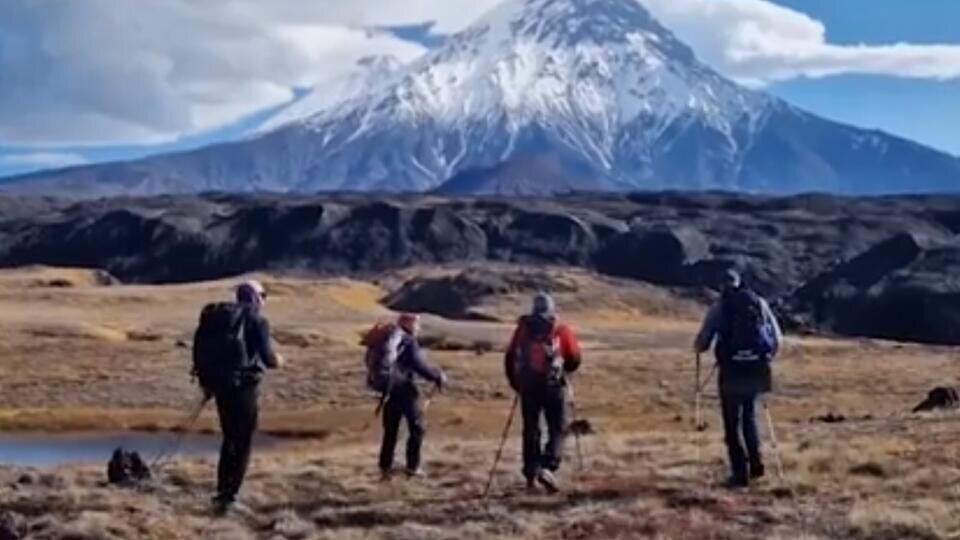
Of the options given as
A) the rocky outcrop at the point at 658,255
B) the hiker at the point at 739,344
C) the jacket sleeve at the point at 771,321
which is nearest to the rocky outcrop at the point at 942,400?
the jacket sleeve at the point at 771,321

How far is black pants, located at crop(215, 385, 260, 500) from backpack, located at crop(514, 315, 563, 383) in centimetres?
305

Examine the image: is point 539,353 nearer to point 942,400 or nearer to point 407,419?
point 407,419

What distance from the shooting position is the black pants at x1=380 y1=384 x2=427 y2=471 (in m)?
21.6

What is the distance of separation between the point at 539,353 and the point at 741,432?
8.22 feet

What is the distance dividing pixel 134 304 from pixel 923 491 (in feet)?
265

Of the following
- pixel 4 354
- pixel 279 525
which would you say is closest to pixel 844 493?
pixel 279 525

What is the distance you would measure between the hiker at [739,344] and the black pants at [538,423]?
173cm

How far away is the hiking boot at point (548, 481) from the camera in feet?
65.0

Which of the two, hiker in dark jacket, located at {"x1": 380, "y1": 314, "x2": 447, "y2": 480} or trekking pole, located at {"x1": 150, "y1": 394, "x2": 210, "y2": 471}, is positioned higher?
hiker in dark jacket, located at {"x1": 380, "y1": 314, "x2": 447, "y2": 480}

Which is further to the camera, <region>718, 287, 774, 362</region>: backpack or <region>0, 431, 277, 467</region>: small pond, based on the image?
<region>0, 431, 277, 467</region>: small pond

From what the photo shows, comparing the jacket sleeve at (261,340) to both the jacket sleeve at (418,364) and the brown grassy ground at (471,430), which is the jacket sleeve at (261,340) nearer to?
the brown grassy ground at (471,430)

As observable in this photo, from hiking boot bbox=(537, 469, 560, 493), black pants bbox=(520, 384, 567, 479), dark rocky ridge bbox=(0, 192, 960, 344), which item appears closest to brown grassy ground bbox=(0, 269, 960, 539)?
hiking boot bbox=(537, 469, 560, 493)

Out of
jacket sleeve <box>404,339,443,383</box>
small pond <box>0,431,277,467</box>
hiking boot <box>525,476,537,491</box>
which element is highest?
jacket sleeve <box>404,339,443,383</box>

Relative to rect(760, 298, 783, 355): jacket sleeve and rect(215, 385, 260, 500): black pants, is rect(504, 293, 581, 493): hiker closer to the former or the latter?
rect(760, 298, 783, 355): jacket sleeve
